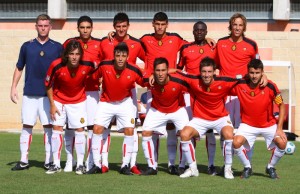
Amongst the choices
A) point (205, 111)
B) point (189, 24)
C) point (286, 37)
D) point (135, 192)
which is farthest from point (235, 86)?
point (189, 24)

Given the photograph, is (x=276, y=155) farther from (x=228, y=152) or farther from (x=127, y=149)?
(x=127, y=149)

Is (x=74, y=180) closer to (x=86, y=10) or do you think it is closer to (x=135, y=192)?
(x=135, y=192)

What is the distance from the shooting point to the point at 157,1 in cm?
2452

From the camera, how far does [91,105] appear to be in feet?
38.8

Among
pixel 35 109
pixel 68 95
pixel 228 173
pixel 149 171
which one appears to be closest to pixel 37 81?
pixel 35 109

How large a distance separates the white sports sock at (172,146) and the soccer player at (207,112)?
0.52 meters

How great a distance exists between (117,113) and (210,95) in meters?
1.23

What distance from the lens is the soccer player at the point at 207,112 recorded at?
36.3 feet

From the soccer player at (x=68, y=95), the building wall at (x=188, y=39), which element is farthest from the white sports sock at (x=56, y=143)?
the building wall at (x=188, y=39)

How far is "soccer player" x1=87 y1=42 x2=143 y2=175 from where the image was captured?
11.3m

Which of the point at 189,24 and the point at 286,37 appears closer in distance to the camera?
the point at 286,37

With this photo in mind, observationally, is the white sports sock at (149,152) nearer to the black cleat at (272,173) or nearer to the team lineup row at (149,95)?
the team lineup row at (149,95)

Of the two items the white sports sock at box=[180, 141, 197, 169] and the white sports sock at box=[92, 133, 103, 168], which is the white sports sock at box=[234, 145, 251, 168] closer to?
the white sports sock at box=[180, 141, 197, 169]

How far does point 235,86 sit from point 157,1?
13.6 metres
